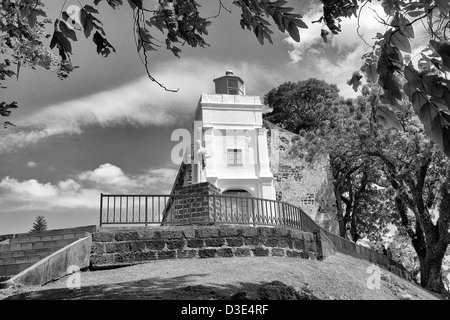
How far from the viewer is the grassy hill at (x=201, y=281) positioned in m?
5.68

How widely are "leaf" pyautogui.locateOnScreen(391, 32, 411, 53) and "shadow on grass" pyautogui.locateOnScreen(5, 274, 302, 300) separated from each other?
140 inches

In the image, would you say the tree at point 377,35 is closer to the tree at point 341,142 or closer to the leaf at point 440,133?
the leaf at point 440,133

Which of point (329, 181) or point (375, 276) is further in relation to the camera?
point (329, 181)

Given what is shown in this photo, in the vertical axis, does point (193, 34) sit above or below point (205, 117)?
below

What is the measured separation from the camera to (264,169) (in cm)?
2656

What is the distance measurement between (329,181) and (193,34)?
84.1 ft

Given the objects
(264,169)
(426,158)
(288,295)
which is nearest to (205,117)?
(264,169)

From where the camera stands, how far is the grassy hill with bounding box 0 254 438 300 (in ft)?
18.6

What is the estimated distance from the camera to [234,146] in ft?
87.6

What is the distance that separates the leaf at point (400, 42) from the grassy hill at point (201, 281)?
3.56 metres

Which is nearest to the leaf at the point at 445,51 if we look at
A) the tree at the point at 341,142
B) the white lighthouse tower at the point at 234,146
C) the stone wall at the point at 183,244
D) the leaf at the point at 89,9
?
the leaf at the point at 89,9

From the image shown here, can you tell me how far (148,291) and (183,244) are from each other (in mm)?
3934

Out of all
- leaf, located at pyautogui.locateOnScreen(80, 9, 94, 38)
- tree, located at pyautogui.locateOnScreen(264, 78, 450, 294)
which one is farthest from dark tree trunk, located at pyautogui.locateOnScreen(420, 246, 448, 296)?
leaf, located at pyautogui.locateOnScreen(80, 9, 94, 38)
